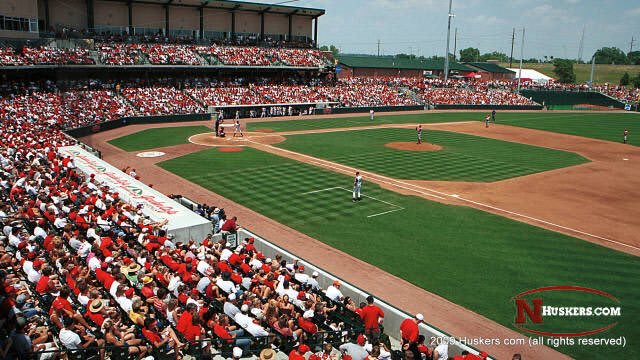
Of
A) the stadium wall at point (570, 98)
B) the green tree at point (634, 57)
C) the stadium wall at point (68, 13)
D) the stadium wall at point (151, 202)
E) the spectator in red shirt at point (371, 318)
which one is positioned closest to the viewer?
the spectator in red shirt at point (371, 318)

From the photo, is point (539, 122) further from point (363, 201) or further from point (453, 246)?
point (453, 246)

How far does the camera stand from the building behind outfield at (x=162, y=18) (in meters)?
46.6

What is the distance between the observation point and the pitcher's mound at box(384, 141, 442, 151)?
127ft

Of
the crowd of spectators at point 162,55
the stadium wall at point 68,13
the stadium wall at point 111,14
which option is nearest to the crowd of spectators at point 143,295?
the crowd of spectators at point 162,55

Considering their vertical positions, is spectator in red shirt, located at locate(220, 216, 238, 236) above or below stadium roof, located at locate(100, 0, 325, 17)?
below

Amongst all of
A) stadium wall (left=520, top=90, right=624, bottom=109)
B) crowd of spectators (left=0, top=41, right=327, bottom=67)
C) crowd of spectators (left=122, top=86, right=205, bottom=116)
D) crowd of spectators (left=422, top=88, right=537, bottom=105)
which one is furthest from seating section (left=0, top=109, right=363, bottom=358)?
stadium wall (left=520, top=90, right=624, bottom=109)

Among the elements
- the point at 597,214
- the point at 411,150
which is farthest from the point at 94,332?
the point at 411,150

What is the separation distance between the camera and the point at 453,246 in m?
18.1

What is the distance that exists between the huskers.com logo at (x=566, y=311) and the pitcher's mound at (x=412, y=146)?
965 inches

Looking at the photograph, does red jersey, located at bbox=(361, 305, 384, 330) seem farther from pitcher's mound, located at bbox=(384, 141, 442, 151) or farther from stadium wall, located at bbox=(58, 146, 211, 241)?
pitcher's mound, located at bbox=(384, 141, 442, 151)

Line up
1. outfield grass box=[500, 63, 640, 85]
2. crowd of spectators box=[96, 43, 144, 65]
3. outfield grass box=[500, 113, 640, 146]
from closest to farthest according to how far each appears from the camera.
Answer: outfield grass box=[500, 113, 640, 146]
crowd of spectators box=[96, 43, 144, 65]
outfield grass box=[500, 63, 640, 85]

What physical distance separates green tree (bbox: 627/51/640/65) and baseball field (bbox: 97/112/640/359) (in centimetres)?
15742

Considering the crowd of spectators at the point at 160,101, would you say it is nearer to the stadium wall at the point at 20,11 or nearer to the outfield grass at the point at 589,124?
the stadium wall at the point at 20,11

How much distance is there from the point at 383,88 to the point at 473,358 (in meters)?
71.5
